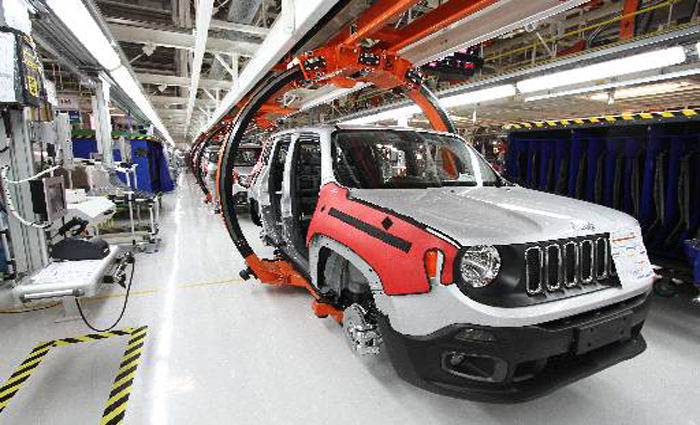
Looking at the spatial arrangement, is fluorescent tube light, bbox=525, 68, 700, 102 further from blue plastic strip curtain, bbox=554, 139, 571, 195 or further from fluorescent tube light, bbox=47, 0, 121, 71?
fluorescent tube light, bbox=47, 0, 121, 71

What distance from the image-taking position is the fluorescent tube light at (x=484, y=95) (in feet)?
20.2

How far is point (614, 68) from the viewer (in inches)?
185

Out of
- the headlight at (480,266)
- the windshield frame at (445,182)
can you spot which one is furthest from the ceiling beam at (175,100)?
the headlight at (480,266)

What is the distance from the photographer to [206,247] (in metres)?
5.70

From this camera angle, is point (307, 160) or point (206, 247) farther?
point (206, 247)

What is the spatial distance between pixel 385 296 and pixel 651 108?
39.7 ft

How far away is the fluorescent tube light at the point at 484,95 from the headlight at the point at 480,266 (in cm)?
525

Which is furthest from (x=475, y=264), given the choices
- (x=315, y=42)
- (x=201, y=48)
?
(x=201, y=48)

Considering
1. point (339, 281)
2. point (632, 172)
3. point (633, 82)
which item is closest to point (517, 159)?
point (632, 172)

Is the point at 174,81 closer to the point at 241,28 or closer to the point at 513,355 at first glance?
the point at 241,28

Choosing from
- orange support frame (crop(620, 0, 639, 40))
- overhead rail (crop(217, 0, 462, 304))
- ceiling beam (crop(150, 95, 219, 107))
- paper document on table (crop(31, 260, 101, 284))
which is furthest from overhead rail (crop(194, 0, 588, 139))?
ceiling beam (crop(150, 95, 219, 107))

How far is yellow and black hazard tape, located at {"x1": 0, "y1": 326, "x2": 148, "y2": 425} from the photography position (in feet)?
6.82

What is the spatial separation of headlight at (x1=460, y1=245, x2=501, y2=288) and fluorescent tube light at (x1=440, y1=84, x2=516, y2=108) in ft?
17.2

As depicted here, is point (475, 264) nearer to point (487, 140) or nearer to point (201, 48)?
point (201, 48)
